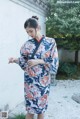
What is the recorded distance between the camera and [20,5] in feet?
18.2

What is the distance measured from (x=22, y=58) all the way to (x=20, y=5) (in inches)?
91.9

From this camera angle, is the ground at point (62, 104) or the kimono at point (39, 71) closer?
the kimono at point (39, 71)

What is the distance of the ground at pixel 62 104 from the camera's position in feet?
16.8

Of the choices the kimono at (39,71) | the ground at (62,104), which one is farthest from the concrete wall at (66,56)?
the kimono at (39,71)

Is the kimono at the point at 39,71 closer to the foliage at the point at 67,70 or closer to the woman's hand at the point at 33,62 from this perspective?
the woman's hand at the point at 33,62

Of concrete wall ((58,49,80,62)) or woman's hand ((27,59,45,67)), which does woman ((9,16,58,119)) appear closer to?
woman's hand ((27,59,45,67))

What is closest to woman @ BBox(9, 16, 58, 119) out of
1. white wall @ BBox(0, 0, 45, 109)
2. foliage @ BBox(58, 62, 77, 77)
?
white wall @ BBox(0, 0, 45, 109)

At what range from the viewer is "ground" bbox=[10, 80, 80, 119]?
16.8 feet

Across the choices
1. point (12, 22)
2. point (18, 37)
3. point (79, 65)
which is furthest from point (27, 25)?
point (79, 65)

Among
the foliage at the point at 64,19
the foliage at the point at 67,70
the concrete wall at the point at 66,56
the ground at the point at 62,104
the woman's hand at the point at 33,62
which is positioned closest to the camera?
the woman's hand at the point at 33,62

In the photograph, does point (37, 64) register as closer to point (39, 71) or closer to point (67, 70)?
point (39, 71)

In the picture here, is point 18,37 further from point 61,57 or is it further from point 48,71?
point 61,57

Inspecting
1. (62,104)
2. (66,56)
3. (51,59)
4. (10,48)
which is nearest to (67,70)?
(66,56)

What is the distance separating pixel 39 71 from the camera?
337 centimetres
